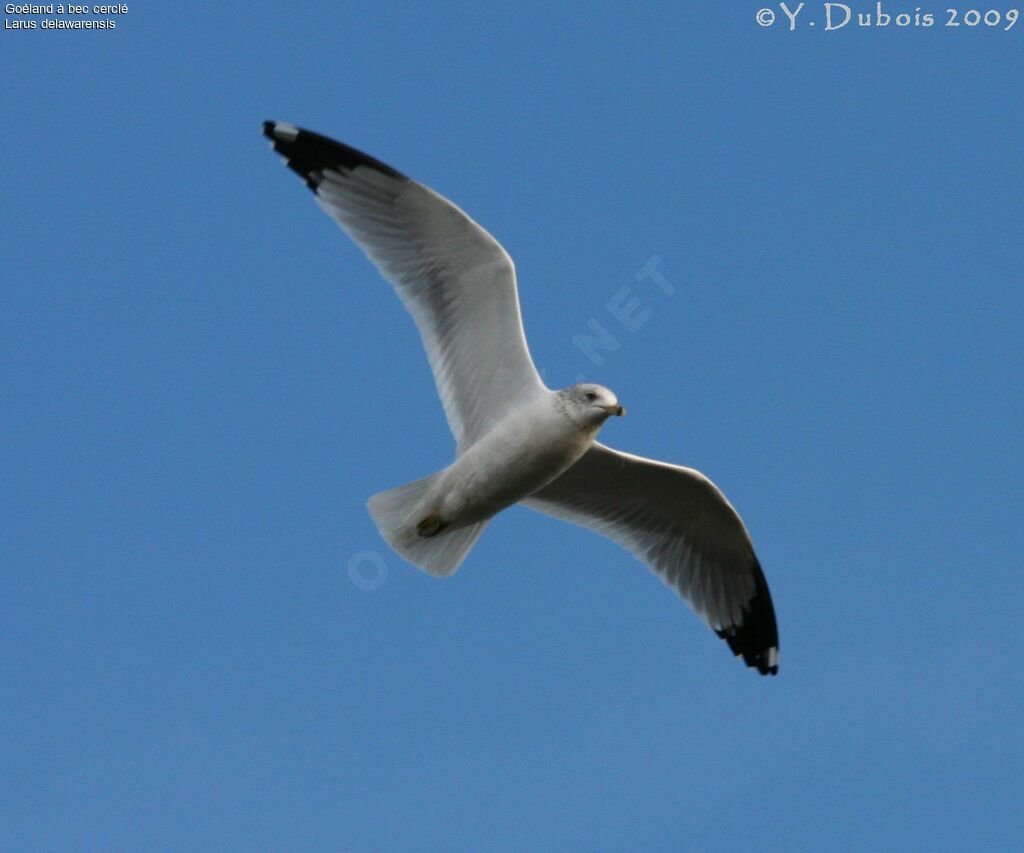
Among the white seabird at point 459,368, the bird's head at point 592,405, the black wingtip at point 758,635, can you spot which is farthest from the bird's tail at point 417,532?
the black wingtip at point 758,635

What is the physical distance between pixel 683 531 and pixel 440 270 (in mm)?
2486

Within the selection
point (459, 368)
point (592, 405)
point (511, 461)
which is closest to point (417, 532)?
point (511, 461)

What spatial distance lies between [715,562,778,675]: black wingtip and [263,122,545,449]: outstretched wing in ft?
8.39

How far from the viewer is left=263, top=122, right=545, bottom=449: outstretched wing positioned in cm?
948

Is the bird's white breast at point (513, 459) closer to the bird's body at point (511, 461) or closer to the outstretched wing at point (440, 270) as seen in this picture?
the bird's body at point (511, 461)

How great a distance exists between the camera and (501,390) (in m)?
9.63

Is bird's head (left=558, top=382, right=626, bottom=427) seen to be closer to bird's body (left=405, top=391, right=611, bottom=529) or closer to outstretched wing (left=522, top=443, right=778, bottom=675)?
bird's body (left=405, top=391, right=611, bottom=529)

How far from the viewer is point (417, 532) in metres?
9.72

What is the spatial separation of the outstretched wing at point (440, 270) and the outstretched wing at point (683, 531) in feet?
2.74

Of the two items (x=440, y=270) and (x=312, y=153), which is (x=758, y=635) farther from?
(x=312, y=153)

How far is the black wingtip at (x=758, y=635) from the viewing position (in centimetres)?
1124

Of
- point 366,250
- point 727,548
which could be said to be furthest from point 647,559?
point 366,250

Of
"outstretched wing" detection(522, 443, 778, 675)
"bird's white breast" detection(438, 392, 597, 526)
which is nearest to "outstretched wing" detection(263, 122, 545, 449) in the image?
"bird's white breast" detection(438, 392, 597, 526)

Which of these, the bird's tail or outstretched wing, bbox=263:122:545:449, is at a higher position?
outstretched wing, bbox=263:122:545:449
